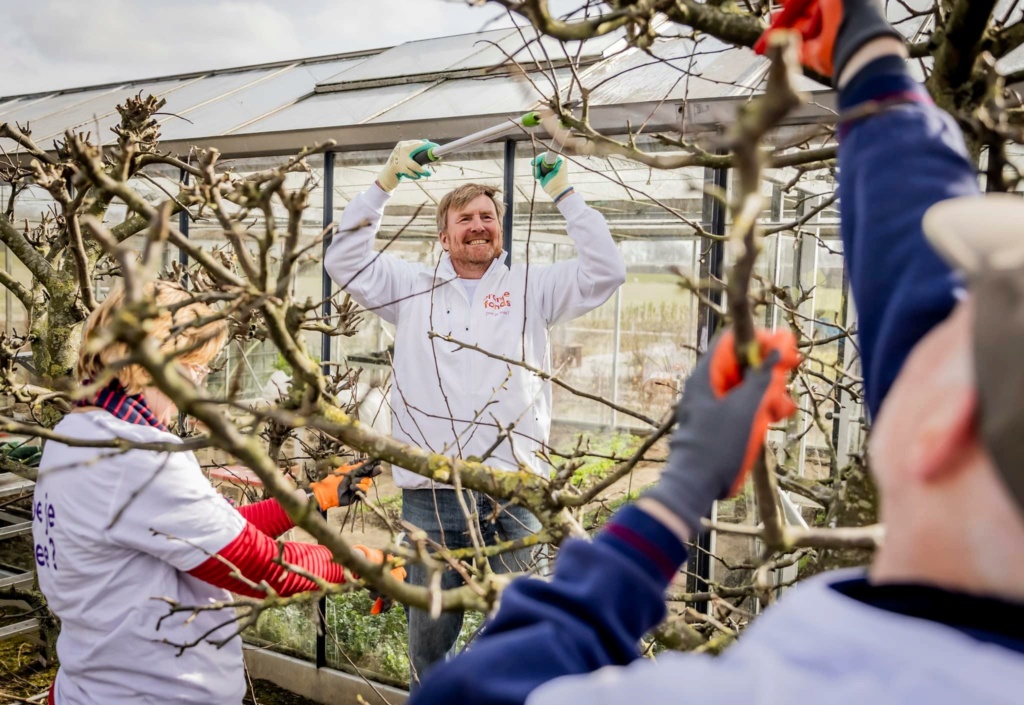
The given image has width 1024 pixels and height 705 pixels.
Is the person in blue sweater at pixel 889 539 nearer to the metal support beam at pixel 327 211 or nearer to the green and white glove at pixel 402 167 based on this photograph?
the green and white glove at pixel 402 167

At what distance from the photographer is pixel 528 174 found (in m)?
3.93

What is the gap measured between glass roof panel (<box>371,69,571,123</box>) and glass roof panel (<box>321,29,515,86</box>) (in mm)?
435

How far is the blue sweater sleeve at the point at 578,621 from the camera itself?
0.71 metres

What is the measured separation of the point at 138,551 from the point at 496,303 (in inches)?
64.5

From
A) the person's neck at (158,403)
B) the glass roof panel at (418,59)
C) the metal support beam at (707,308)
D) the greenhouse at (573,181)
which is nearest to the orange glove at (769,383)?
the person's neck at (158,403)

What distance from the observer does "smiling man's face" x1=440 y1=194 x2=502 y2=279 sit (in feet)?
10.1

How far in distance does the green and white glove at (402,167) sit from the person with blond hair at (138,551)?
1.25 m

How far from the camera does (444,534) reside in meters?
2.68

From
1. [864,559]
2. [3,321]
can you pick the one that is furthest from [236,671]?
[3,321]

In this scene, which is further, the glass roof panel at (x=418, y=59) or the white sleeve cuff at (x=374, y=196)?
the glass roof panel at (x=418, y=59)

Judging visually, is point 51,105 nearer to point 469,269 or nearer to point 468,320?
point 469,269

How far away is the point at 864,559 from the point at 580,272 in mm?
A: 1764

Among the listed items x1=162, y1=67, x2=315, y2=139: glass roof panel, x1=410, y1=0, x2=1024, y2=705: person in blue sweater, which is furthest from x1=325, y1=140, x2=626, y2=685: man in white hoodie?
x1=162, y1=67, x2=315, y2=139: glass roof panel

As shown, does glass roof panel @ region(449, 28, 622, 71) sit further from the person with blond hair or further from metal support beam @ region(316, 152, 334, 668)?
the person with blond hair
